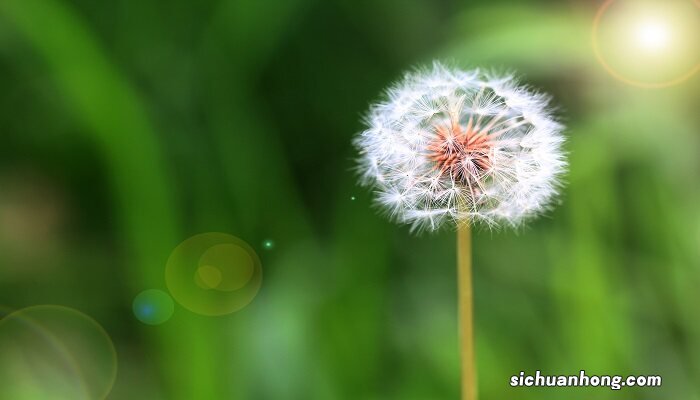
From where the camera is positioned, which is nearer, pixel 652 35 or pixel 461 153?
pixel 461 153

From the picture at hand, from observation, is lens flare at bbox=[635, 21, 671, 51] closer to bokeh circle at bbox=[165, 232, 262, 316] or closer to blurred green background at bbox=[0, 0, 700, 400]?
blurred green background at bbox=[0, 0, 700, 400]

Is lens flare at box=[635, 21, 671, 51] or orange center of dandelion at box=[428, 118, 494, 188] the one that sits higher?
lens flare at box=[635, 21, 671, 51]

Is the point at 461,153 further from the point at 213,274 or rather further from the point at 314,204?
the point at 314,204

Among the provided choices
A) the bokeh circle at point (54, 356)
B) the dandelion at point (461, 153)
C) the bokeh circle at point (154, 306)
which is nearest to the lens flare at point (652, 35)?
the dandelion at point (461, 153)

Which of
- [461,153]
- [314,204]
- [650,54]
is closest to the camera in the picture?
[461,153]

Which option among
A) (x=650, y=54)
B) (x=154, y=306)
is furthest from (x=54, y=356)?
(x=650, y=54)

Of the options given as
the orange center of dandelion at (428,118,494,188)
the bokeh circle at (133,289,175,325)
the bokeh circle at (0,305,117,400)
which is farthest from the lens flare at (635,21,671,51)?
the bokeh circle at (0,305,117,400)

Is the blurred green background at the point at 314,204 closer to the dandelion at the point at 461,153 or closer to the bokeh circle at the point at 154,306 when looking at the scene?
the bokeh circle at the point at 154,306

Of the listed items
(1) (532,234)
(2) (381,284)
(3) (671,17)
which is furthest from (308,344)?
(3) (671,17)
